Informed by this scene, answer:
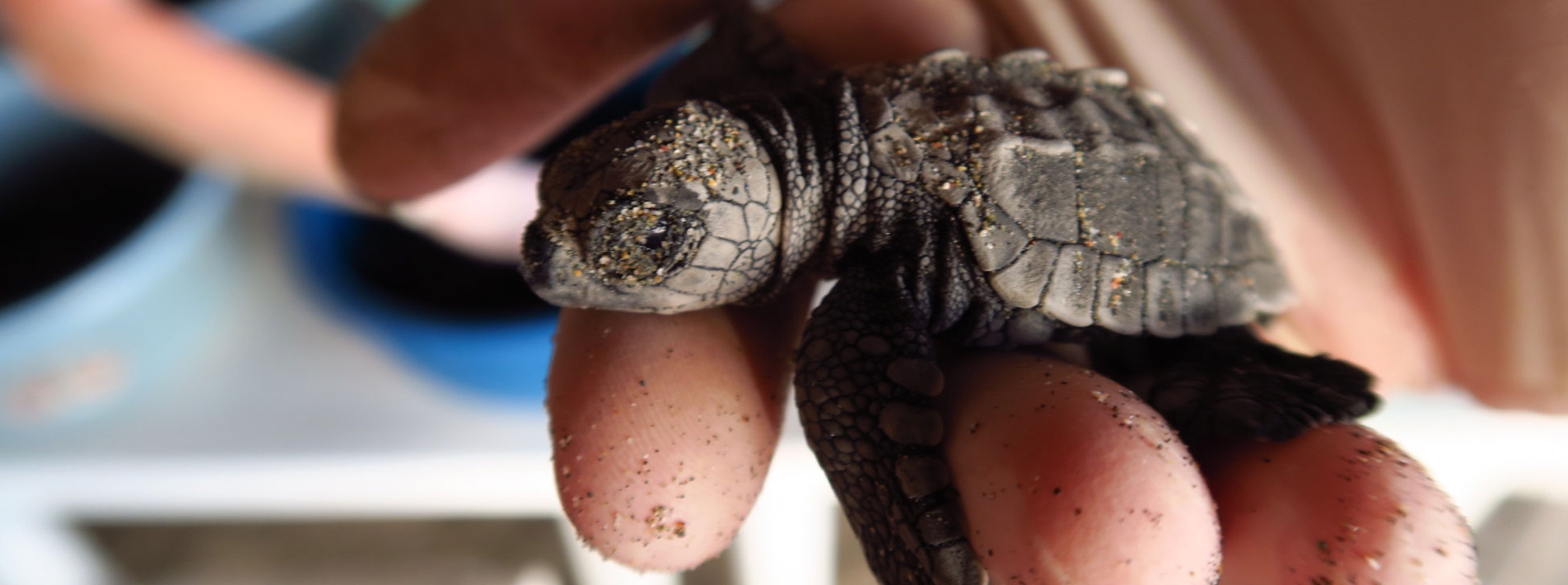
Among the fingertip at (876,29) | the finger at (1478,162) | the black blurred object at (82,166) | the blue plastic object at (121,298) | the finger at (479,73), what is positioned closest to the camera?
the finger at (1478,162)

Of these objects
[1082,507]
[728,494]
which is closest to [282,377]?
[728,494]

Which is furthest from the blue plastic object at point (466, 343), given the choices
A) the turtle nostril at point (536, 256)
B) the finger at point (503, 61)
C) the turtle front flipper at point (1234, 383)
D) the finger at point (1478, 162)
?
the finger at point (1478, 162)

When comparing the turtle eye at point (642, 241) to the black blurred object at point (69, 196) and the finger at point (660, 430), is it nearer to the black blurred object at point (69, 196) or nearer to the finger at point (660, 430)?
the finger at point (660, 430)

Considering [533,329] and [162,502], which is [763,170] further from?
[162,502]

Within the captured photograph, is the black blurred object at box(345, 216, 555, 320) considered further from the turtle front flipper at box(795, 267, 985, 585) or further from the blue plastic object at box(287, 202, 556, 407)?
the turtle front flipper at box(795, 267, 985, 585)

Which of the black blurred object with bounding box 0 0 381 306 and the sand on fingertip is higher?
the black blurred object with bounding box 0 0 381 306

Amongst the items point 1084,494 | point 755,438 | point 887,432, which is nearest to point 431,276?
point 755,438

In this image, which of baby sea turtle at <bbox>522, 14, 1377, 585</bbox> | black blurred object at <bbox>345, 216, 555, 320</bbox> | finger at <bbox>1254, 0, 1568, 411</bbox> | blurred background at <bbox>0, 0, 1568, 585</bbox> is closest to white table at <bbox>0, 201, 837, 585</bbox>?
blurred background at <bbox>0, 0, 1568, 585</bbox>

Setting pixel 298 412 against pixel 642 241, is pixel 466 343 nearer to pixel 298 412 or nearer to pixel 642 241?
pixel 298 412

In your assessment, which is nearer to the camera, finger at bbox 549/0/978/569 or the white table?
finger at bbox 549/0/978/569
